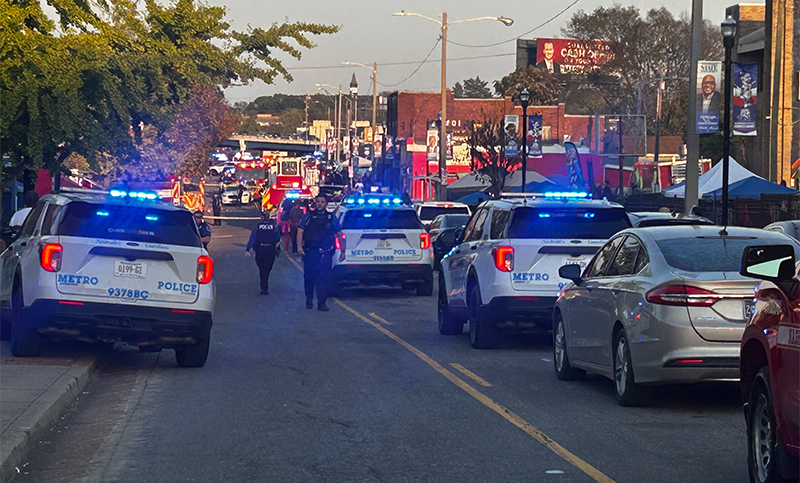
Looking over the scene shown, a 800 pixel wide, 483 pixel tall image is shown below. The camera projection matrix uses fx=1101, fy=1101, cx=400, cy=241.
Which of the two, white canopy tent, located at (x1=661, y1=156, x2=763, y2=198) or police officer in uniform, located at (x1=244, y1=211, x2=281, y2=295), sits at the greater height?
white canopy tent, located at (x1=661, y1=156, x2=763, y2=198)

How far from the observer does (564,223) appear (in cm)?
1347

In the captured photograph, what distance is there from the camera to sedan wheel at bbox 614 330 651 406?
9.35 meters

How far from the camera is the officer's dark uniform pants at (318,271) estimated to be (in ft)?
63.4

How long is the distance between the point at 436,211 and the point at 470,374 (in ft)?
80.6

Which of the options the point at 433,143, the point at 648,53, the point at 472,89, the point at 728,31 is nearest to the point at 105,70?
the point at 728,31

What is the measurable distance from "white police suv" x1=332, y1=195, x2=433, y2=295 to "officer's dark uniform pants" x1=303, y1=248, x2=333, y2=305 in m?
1.91

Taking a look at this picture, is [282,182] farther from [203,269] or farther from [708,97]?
[203,269]

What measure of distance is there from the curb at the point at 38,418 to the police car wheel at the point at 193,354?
1.11 m

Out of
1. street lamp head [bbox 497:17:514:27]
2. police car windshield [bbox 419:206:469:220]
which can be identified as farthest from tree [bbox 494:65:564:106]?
police car windshield [bbox 419:206:469:220]

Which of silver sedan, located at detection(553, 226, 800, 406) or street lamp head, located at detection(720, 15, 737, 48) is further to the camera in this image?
street lamp head, located at detection(720, 15, 737, 48)

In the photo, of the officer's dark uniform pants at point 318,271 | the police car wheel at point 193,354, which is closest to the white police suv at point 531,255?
the police car wheel at point 193,354

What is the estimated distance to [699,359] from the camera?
8750 mm

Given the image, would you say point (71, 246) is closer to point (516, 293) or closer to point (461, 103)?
point (516, 293)

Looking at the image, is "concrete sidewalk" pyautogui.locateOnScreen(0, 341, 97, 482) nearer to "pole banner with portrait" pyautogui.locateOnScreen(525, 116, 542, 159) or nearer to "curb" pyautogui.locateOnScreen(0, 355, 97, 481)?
"curb" pyautogui.locateOnScreen(0, 355, 97, 481)
